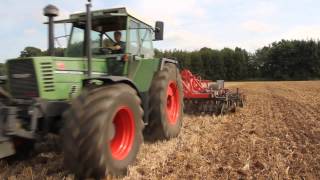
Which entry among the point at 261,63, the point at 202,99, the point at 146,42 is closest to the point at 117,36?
the point at 146,42

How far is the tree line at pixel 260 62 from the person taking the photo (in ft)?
207

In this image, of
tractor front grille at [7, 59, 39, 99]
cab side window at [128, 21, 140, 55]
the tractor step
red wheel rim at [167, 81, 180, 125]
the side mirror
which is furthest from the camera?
the side mirror

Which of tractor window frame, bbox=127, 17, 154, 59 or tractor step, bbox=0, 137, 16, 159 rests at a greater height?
tractor window frame, bbox=127, 17, 154, 59

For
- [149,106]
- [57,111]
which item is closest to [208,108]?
[149,106]

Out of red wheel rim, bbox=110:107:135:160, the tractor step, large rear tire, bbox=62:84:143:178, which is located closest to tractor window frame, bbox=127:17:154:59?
red wheel rim, bbox=110:107:135:160

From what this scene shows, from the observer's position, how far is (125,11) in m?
7.25

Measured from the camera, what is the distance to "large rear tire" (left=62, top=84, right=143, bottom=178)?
4.71 metres

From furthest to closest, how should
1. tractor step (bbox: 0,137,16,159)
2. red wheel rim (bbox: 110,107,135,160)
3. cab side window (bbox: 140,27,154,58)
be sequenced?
cab side window (bbox: 140,27,154,58) < red wheel rim (bbox: 110,107,135,160) < tractor step (bbox: 0,137,16,159)

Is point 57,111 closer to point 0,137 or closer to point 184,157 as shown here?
point 0,137

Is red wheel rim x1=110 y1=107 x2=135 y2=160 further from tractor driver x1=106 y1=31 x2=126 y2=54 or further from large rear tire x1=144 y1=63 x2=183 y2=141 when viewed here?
tractor driver x1=106 y1=31 x2=126 y2=54

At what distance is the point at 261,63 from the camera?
67.8 metres

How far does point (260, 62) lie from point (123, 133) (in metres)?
64.8

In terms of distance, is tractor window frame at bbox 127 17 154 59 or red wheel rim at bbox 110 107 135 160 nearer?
red wheel rim at bbox 110 107 135 160

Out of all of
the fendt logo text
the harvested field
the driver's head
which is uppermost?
the driver's head
